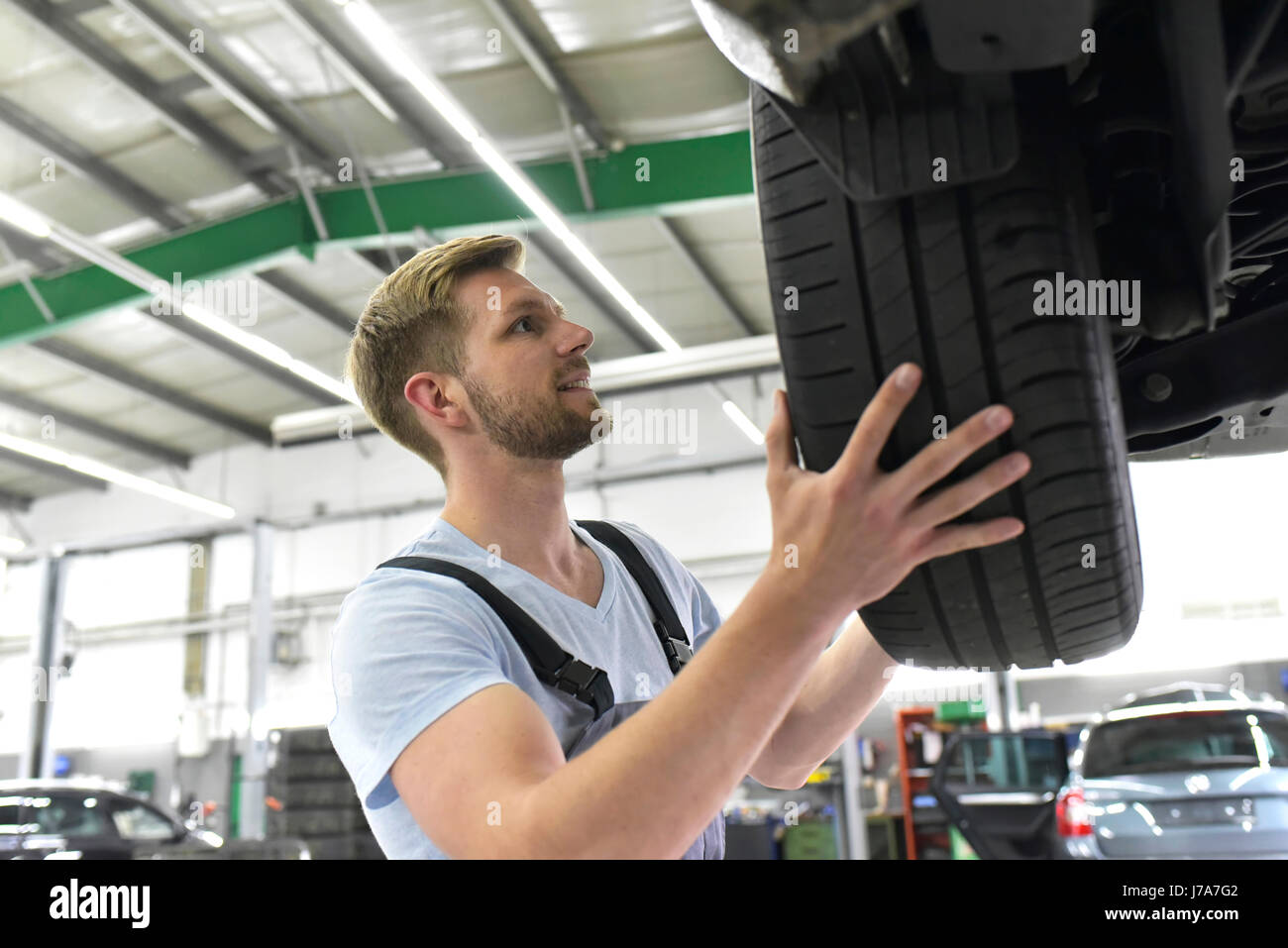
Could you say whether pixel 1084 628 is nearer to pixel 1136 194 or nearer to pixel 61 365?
pixel 1136 194

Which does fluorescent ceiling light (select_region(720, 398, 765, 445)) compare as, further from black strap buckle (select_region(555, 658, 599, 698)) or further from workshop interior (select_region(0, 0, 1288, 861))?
black strap buckle (select_region(555, 658, 599, 698))

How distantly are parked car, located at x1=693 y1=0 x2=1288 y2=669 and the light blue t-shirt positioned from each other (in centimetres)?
31

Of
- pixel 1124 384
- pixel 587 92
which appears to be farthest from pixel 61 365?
pixel 1124 384

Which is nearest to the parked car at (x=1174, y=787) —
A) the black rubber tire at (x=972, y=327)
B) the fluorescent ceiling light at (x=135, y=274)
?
the black rubber tire at (x=972, y=327)

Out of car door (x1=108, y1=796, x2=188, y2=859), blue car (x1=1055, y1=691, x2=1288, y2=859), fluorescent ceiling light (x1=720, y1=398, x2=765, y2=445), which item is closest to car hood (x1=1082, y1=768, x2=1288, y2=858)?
blue car (x1=1055, y1=691, x2=1288, y2=859)

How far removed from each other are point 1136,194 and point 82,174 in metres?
7.99

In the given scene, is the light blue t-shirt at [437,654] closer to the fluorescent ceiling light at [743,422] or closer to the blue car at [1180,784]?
the blue car at [1180,784]

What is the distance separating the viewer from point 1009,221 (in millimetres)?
801

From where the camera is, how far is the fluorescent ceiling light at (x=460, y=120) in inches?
170

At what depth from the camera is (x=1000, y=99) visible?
0.76 meters

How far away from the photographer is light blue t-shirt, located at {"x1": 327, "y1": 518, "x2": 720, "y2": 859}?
949mm

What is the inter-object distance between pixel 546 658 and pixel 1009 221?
58 cm

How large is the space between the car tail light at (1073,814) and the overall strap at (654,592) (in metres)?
3.13
